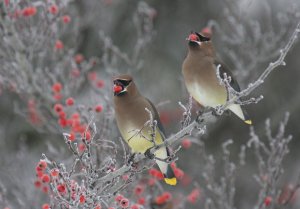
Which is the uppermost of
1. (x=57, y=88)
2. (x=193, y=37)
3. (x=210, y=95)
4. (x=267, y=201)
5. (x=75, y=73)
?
(x=75, y=73)

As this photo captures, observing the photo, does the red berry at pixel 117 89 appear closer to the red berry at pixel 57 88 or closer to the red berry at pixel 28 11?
the red berry at pixel 57 88

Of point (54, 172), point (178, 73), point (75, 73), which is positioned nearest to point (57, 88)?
point (75, 73)

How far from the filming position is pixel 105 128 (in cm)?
466

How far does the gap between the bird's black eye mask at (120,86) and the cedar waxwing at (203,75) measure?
491 millimetres

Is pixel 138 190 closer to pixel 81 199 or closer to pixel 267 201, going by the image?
pixel 267 201

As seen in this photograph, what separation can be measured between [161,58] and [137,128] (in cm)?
540

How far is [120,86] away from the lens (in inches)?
163

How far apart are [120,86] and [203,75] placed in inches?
25.3

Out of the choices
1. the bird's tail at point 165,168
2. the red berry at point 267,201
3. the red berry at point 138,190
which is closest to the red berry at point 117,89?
the bird's tail at point 165,168

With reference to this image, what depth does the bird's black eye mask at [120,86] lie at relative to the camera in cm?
411

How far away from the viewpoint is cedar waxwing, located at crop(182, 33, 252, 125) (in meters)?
4.36

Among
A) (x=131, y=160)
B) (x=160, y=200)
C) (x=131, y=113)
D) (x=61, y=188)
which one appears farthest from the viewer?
(x=160, y=200)

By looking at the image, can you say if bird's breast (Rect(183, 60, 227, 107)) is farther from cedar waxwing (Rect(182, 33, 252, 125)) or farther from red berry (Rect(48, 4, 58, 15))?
red berry (Rect(48, 4, 58, 15))

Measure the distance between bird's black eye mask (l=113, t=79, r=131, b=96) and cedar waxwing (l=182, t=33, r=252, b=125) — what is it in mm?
491
